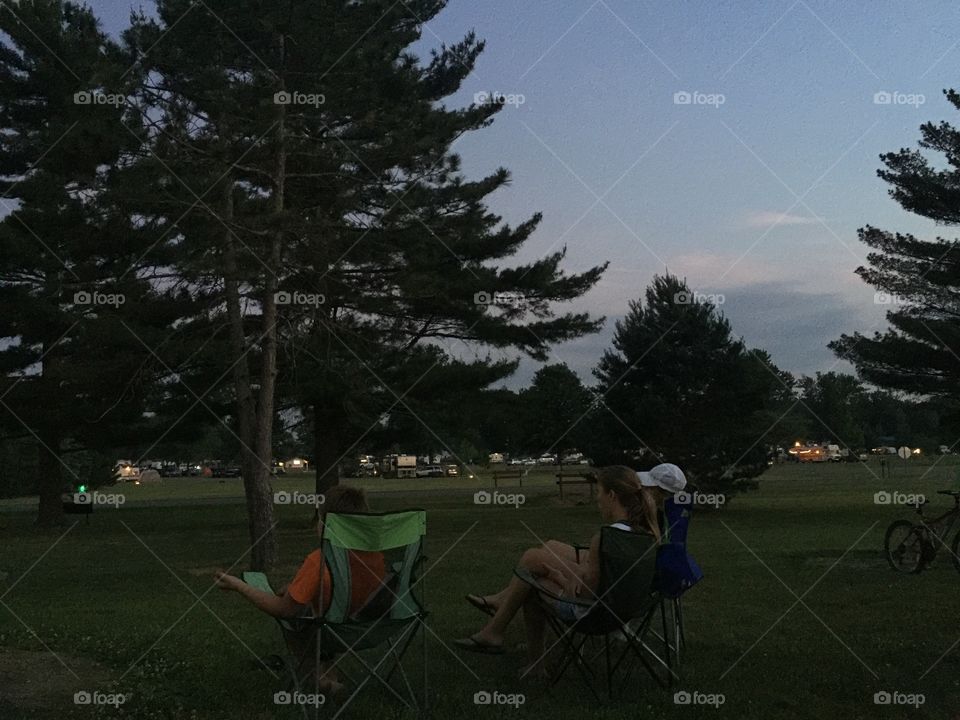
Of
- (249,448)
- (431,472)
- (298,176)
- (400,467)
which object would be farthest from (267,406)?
(400,467)

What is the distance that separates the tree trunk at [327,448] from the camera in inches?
942

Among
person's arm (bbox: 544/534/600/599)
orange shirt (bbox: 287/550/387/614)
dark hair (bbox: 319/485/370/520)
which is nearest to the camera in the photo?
orange shirt (bbox: 287/550/387/614)

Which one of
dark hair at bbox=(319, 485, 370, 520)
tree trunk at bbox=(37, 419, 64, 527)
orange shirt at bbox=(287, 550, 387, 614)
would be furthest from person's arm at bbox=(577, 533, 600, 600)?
tree trunk at bbox=(37, 419, 64, 527)

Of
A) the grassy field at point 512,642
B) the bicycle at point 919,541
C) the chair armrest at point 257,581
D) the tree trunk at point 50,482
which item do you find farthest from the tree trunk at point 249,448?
the tree trunk at point 50,482

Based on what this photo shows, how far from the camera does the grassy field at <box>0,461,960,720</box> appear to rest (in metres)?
5.23

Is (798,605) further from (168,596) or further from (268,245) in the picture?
(268,245)

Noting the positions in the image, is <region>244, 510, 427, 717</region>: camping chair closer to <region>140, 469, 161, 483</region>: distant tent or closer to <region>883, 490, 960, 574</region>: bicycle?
<region>883, 490, 960, 574</region>: bicycle

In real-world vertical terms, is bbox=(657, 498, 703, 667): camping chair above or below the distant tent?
below

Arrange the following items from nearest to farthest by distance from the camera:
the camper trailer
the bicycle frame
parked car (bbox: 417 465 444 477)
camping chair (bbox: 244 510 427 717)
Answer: camping chair (bbox: 244 510 427 717) → the bicycle frame → parked car (bbox: 417 465 444 477) → the camper trailer

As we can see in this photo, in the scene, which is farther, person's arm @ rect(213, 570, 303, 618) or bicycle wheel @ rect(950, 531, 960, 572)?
bicycle wheel @ rect(950, 531, 960, 572)

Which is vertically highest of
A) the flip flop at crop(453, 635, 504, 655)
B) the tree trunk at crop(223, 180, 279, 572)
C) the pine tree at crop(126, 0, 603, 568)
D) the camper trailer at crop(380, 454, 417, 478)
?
the camper trailer at crop(380, 454, 417, 478)

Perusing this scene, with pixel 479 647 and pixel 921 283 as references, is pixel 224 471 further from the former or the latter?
pixel 479 647

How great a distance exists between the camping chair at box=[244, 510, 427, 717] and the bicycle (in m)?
7.60

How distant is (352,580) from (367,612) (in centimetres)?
18
